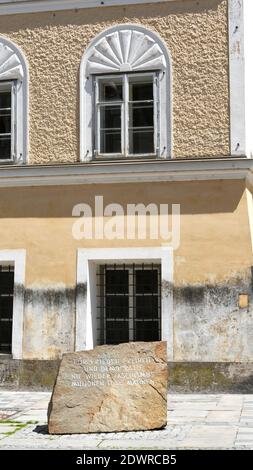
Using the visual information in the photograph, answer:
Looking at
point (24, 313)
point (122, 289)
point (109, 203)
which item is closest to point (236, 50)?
point (109, 203)

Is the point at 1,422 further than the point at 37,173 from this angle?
No

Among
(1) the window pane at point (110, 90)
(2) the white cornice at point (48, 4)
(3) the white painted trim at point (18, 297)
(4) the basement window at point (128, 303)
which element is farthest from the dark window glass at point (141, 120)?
(3) the white painted trim at point (18, 297)

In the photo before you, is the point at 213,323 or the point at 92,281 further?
the point at 92,281

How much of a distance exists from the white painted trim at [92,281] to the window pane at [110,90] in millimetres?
2779

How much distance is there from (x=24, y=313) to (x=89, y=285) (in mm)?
1287

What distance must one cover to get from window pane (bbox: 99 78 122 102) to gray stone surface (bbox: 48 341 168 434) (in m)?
5.56

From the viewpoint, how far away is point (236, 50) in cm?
1260

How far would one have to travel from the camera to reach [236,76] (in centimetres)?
1259

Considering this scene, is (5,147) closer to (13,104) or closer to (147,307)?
(13,104)

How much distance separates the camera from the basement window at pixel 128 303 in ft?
43.1

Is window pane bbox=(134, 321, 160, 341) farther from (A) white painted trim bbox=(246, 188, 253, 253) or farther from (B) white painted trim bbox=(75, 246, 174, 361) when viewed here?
(A) white painted trim bbox=(246, 188, 253, 253)

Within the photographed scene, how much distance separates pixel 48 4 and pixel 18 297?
212 inches

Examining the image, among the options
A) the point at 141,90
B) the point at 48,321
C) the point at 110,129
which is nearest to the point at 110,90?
the point at 141,90

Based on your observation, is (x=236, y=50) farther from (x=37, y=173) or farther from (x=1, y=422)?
(x=1, y=422)
